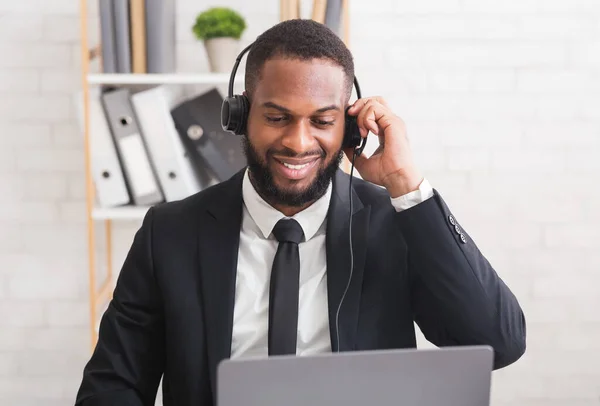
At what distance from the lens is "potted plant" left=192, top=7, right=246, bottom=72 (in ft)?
6.31

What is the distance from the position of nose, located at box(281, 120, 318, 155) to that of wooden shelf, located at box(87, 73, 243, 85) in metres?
0.70

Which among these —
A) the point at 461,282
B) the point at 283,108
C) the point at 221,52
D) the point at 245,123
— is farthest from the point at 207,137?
the point at 461,282

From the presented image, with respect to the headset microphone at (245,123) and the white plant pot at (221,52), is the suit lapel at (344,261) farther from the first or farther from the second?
the white plant pot at (221,52)

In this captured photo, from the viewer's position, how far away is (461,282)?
1207 mm

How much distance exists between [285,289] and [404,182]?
285 millimetres

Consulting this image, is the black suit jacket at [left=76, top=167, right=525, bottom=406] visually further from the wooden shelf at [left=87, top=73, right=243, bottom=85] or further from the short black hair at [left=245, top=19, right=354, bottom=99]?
the wooden shelf at [left=87, top=73, right=243, bottom=85]

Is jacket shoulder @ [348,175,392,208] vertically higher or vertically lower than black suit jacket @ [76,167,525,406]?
higher

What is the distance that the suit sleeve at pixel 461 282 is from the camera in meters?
1.20

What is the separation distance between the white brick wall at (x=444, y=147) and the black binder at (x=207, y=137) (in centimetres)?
32

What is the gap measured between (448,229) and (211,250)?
0.43 meters

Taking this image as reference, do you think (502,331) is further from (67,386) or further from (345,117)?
(67,386)

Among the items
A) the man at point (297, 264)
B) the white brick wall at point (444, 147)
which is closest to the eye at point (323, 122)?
the man at point (297, 264)

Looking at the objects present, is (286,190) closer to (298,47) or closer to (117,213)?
(298,47)

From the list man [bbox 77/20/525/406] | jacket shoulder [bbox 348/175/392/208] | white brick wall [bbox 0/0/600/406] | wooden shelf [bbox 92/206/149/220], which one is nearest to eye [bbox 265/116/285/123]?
man [bbox 77/20/525/406]
